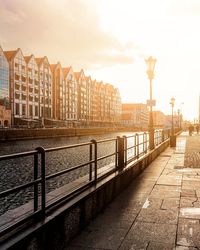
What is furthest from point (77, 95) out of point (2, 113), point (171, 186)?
point (171, 186)

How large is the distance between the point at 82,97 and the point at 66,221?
124 metres

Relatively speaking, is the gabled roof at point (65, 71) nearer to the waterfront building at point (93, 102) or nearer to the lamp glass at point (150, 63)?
the waterfront building at point (93, 102)

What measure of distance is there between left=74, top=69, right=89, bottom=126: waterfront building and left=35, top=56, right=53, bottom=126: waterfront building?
23412 mm

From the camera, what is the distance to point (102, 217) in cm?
564

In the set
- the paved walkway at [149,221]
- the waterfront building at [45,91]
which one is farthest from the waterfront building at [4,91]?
the paved walkway at [149,221]

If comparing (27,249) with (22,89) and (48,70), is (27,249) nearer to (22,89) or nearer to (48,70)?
(22,89)

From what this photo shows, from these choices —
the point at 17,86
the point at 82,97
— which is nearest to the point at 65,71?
the point at 82,97

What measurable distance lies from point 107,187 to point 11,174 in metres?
10.7

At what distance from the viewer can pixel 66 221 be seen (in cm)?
446

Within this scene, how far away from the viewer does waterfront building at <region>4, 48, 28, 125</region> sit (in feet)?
272

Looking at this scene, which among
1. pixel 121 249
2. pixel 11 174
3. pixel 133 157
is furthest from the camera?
pixel 11 174

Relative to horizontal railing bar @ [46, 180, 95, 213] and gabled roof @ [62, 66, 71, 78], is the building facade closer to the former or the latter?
gabled roof @ [62, 66, 71, 78]

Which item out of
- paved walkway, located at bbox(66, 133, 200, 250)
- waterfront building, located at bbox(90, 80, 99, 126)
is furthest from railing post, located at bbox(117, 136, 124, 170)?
waterfront building, located at bbox(90, 80, 99, 126)

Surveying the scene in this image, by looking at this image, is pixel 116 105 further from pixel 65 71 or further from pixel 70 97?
pixel 65 71
